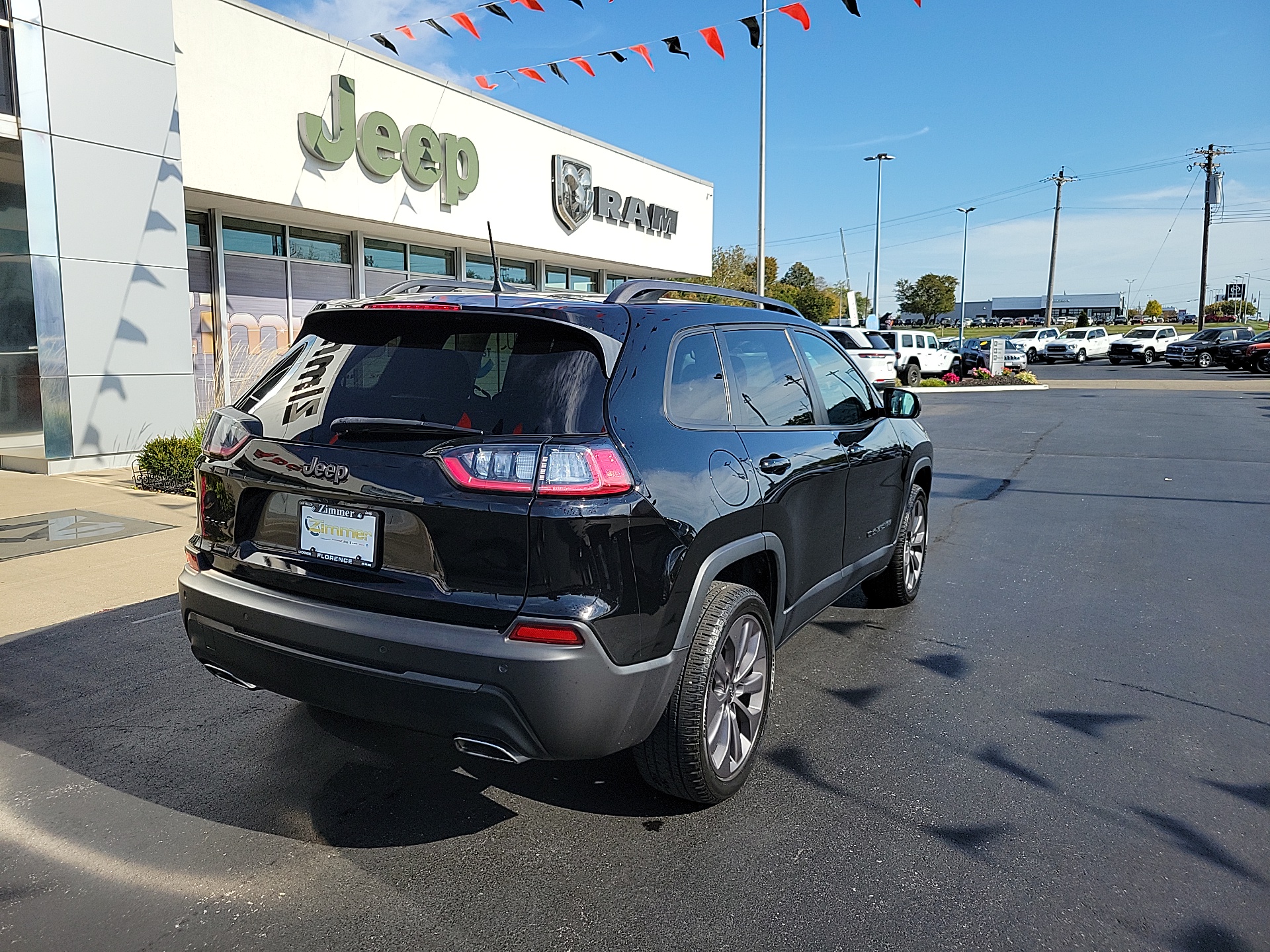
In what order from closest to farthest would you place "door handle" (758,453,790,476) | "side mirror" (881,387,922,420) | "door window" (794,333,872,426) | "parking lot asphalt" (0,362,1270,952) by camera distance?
"parking lot asphalt" (0,362,1270,952), "door handle" (758,453,790,476), "door window" (794,333,872,426), "side mirror" (881,387,922,420)

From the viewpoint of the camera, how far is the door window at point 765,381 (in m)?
3.64

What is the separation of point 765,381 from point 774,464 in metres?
0.44

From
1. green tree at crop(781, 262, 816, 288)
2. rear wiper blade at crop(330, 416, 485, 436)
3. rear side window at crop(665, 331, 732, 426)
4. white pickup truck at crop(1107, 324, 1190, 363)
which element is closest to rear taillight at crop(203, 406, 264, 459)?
rear wiper blade at crop(330, 416, 485, 436)

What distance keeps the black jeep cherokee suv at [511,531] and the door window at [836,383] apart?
2.68 ft

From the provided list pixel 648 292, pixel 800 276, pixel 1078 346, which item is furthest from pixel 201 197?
pixel 800 276

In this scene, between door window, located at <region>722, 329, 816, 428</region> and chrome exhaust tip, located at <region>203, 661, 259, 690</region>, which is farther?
door window, located at <region>722, 329, 816, 428</region>

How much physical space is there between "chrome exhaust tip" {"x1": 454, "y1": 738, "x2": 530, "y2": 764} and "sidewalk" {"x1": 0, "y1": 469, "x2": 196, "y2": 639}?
3643 millimetres

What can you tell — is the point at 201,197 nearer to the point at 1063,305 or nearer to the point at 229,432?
the point at 229,432

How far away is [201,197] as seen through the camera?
42.6 feet

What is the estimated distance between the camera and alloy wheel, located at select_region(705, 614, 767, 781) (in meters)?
3.23

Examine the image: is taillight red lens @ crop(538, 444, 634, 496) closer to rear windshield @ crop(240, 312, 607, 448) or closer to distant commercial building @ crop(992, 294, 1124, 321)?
rear windshield @ crop(240, 312, 607, 448)

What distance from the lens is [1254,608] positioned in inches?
225

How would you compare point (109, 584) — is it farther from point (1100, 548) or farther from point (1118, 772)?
point (1100, 548)

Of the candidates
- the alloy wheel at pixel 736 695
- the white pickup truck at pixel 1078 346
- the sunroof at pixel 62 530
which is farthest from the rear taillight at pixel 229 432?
the white pickup truck at pixel 1078 346
